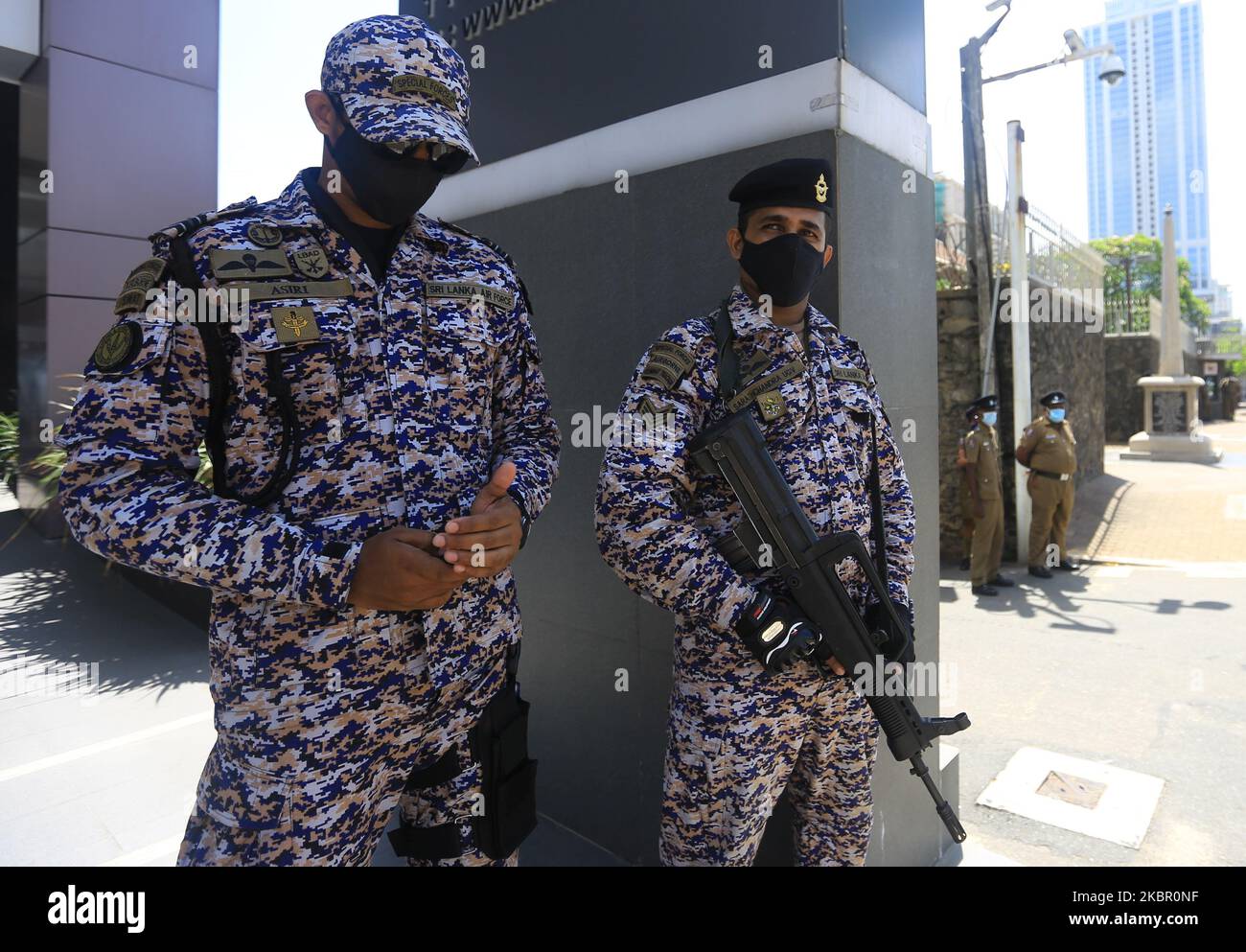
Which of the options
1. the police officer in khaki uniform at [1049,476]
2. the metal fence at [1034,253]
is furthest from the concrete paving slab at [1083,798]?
the metal fence at [1034,253]

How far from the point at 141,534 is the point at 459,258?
75 centimetres

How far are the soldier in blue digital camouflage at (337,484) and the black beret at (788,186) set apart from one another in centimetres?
68

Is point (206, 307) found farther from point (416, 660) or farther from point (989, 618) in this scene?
→ point (989, 618)

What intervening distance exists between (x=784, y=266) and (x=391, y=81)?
2.92ft

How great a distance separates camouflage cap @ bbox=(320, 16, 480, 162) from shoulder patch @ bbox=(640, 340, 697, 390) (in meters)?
0.56

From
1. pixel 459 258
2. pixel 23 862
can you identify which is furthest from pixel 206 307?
pixel 23 862

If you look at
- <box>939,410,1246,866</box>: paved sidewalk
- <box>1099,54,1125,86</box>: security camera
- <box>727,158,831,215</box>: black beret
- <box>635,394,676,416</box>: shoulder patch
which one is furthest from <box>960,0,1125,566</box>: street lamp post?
<box>635,394,676,416</box>: shoulder patch

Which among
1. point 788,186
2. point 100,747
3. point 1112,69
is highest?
point 1112,69

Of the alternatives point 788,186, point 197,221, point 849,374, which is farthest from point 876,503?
point 197,221

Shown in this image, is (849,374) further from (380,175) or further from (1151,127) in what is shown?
(1151,127)

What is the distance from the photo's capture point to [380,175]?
1.33 meters

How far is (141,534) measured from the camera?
1.11m

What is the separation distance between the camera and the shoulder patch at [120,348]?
1146 mm

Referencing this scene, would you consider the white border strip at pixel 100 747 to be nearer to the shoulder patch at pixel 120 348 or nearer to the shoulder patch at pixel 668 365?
the shoulder patch at pixel 120 348
